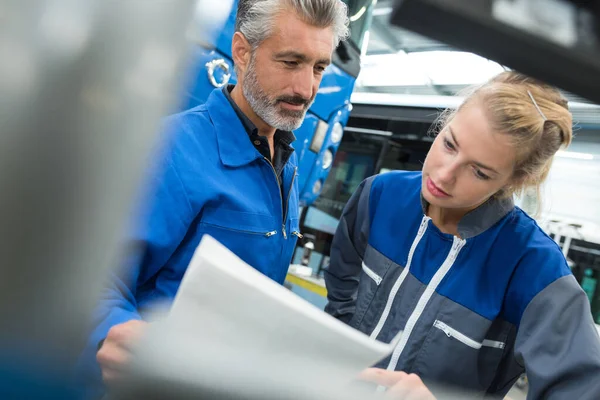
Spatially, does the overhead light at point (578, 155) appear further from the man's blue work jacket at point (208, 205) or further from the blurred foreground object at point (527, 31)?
the blurred foreground object at point (527, 31)

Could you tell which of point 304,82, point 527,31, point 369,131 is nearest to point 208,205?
point 304,82

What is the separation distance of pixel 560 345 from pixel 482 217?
38 centimetres

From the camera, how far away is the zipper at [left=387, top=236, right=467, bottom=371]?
122 centimetres

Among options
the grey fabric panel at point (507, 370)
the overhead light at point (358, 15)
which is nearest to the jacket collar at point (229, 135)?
the grey fabric panel at point (507, 370)

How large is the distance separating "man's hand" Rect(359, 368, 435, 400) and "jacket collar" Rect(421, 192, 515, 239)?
0.68m

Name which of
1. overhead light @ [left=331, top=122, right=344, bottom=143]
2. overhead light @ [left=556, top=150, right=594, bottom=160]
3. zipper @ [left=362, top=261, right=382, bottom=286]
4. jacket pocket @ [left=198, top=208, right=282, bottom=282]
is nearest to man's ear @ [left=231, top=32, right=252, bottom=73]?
jacket pocket @ [left=198, top=208, right=282, bottom=282]

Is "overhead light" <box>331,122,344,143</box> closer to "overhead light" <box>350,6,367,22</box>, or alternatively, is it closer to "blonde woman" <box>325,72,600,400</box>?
"overhead light" <box>350,6,367,22</box>

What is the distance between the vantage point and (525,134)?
122 cm

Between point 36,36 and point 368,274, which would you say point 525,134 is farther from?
point 36,36

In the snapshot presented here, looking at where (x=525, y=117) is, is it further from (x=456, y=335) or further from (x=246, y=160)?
(x=246, y=160)

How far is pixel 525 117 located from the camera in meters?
1.21

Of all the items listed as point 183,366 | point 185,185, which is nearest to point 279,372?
point 183,366

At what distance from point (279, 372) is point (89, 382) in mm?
110

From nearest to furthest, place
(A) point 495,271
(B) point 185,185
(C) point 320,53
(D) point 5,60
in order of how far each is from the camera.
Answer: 1. (D) point 5,60
2. (B) point 185,185
3. (A) point 495,271
4. (C) point 320,53
